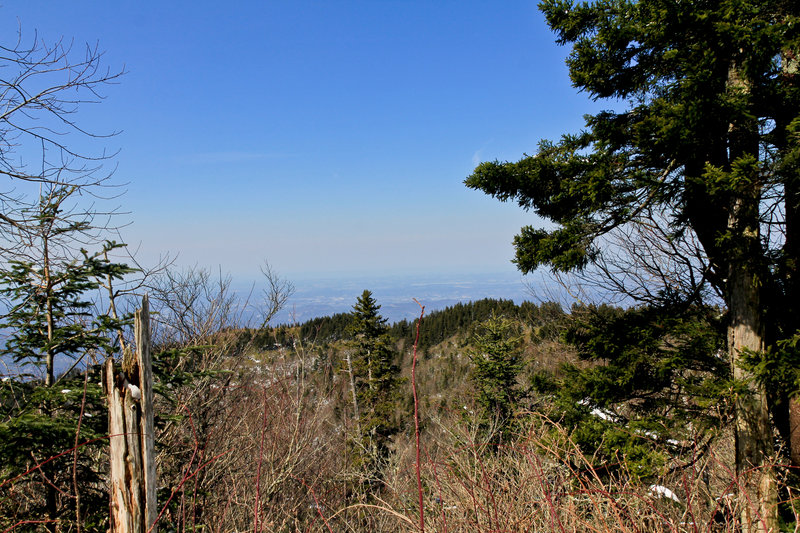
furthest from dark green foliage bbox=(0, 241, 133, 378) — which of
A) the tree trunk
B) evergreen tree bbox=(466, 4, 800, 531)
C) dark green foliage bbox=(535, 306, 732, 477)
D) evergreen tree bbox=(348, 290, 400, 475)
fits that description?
evergreen tree bbox=(348, 290, 400, 475)

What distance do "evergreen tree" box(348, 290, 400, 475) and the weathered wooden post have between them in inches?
751

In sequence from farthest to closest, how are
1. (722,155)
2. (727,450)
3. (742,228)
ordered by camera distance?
(727,450) < (722,155) < (742,228)

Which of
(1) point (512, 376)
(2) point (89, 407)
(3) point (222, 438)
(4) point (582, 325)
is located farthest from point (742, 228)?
(1) point (512, 376)

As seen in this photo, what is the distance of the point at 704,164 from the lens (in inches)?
190

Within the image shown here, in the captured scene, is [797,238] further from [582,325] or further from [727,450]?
[727,450]

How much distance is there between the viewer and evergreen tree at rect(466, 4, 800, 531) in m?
4.02

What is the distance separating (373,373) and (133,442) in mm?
19875

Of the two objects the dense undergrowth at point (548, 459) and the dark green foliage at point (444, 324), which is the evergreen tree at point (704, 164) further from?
the dark green foliage at point (444, 324)

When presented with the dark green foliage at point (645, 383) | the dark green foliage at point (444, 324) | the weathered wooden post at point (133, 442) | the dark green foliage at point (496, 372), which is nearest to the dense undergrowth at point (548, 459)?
the dark green foliage at point (645, 383)

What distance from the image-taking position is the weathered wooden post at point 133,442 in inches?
88.1

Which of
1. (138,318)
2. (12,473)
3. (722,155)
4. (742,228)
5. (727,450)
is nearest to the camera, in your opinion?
(138,318)

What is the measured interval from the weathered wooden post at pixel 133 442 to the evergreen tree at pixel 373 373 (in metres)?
19.1

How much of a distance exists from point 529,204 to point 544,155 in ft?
2.42

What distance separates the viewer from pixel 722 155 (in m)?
4.84
